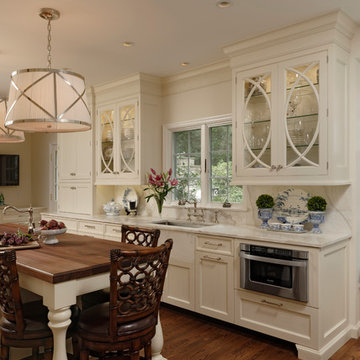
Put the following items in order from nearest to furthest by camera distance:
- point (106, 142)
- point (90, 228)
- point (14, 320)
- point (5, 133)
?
→ point (14, 320)
point (5, 133)
point (90, 228)
point (106, 142)

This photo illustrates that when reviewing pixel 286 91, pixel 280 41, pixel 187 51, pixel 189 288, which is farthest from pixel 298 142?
pixel 189 288

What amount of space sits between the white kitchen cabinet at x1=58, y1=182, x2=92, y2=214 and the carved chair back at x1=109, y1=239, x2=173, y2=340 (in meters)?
3.14

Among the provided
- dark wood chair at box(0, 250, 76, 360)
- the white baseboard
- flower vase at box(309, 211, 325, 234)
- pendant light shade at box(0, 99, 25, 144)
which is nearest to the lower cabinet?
the white baseboard

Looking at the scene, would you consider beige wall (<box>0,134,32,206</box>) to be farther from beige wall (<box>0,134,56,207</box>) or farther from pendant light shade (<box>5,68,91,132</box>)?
pendant light shade (<box>5,68,91,132</box>)

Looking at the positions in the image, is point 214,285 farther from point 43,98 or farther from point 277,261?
point 43,98

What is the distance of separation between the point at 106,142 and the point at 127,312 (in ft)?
10.7

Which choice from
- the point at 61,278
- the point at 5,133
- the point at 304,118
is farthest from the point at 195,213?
the point at 61,278

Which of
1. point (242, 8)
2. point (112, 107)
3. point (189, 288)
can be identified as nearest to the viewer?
point (242, 8)

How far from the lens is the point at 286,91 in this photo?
123 inches

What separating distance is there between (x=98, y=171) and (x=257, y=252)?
2724 millimetres

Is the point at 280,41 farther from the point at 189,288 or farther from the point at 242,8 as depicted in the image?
the point at 189,288

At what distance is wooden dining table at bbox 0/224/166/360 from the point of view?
76.7 inches

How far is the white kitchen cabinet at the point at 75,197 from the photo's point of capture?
5.11m

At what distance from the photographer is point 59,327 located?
6.40 ft
